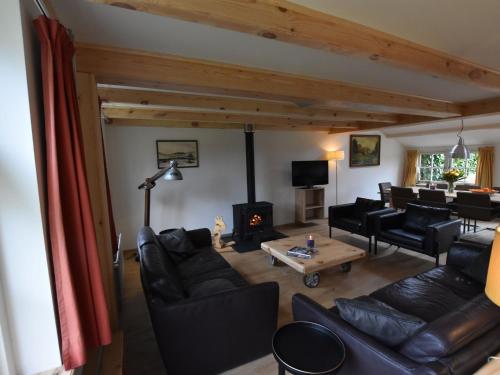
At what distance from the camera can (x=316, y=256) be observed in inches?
130

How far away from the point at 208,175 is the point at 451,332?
4478 mm

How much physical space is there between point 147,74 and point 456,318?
8.26ft

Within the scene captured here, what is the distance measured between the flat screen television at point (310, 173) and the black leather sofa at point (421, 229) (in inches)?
85.5

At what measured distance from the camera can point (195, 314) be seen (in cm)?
179

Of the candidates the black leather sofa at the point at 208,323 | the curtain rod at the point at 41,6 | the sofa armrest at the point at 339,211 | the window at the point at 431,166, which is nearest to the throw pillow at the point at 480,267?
the black leather sofa at the point at 208,323

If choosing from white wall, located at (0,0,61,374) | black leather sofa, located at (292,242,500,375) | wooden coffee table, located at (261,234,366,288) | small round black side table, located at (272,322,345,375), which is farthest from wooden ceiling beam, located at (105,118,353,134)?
small round black side table, located at (272,322,345,375)

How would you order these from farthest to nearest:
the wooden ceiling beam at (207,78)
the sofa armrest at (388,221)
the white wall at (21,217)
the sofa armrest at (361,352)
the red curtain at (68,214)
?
the sofa armrest at (388,221)
the wooden ceiling beam at (207,78)
the sofa armrest at (361,352)
the red curtain at (68,214)
the white wall at (21,217)

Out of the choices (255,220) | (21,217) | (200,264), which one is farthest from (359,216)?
(21,217)

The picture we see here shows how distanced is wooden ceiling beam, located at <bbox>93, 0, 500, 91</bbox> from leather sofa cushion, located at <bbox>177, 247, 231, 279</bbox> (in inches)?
93.1

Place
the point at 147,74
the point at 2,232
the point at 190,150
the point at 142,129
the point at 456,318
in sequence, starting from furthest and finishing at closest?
the point at 190,150 → the point at 142,129 → the point at 147,74 → the point at 456,318 → the point at 2,232

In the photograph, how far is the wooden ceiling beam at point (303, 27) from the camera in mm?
1210

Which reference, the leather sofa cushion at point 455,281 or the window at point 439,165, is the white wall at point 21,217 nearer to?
the leather sofa cushion at point 455,281

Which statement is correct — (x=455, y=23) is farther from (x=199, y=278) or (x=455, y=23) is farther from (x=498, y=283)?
(x=199, y=278)

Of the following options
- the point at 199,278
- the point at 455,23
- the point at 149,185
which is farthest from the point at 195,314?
the point at 149,185
